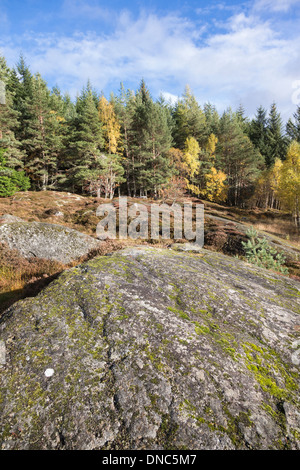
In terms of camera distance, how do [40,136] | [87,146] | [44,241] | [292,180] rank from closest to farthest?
[44,241]
[292,180]
[87,146]
[40,136]

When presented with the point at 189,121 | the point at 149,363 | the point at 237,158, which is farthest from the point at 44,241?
the point at 237,158

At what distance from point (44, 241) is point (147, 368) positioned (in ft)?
25.1

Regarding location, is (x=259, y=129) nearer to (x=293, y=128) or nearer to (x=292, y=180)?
(x=293, y=128)

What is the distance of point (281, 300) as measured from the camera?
353 cm

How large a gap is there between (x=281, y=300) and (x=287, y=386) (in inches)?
72.3

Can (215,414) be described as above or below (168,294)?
below

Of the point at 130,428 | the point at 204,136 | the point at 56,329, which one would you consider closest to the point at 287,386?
the point at 130,428

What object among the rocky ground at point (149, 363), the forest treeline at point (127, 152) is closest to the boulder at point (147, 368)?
the rocky ground at point (149, 363)

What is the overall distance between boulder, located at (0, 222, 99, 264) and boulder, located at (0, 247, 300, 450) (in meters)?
5.22

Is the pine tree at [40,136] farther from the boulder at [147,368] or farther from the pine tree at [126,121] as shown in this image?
the boulder at [147,368]

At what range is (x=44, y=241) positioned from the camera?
27.4 ft
